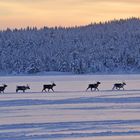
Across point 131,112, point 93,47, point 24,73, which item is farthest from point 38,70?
point 131,112

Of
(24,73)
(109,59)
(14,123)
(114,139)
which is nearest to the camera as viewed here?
(114,139)

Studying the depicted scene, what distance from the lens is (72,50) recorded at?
15275 centimetres

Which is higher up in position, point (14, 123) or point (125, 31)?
point (125, 31)

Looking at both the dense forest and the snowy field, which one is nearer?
the snowy field

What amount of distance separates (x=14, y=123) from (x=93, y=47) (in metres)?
144

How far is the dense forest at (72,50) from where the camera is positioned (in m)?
126

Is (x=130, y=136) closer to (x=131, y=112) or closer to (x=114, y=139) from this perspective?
(x=114, y=139)

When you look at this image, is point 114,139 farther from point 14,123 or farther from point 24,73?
point 24,73

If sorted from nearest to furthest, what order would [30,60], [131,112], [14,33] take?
[131,112]
[30,60]
[14,33]

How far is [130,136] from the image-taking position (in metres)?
15.5

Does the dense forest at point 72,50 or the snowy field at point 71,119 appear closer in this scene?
the snowy field at point 71,119

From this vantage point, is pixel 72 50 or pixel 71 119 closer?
pixel 71 119

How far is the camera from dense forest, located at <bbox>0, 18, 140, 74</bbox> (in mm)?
126062

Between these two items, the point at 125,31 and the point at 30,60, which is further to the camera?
the point at 125,31
